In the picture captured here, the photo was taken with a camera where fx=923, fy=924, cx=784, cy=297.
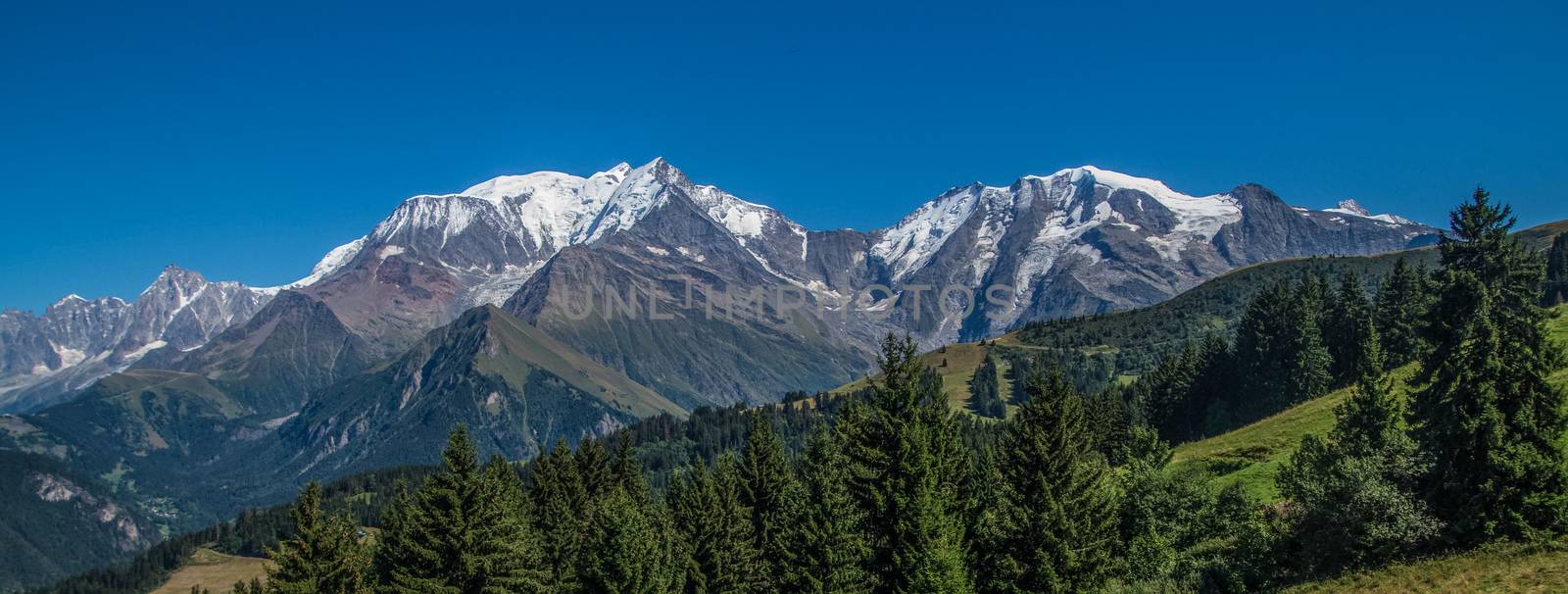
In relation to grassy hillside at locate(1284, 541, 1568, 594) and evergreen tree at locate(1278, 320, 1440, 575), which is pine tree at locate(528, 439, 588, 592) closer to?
evergreen tree at locate(1278, 320, 1440, 575)

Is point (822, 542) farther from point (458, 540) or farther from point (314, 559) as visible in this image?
point (314, 559)

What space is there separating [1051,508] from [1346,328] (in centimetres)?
9708

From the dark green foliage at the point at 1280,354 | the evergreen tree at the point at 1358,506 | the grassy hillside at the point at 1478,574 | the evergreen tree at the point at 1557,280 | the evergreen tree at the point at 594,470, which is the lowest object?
the grassy hillside at the point at 1478,574

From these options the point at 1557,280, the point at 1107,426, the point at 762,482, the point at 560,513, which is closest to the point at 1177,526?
the point at 762,482

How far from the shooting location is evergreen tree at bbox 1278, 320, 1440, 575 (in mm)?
43812

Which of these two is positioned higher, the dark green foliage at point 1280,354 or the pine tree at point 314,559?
the dark green foliage at point 1280,354

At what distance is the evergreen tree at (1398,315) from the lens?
110m

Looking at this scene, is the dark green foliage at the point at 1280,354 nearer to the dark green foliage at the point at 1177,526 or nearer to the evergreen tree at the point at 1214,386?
the evergreen tree at the point at 1214,386

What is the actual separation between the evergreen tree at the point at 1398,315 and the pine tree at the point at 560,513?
90.9 m

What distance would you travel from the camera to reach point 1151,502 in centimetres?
5750

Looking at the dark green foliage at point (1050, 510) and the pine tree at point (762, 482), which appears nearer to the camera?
the dark green foliage at point (1050, 510)

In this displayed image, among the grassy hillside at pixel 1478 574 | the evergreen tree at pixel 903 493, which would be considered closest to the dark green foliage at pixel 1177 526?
the grassy hillside at pixel 1478 574

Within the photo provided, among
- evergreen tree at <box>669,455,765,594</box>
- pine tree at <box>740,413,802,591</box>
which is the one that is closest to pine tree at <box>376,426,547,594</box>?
evergreen tree at <box>669,455,765,594</box>

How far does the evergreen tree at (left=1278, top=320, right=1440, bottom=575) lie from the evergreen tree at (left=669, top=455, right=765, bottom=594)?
37781 mm
